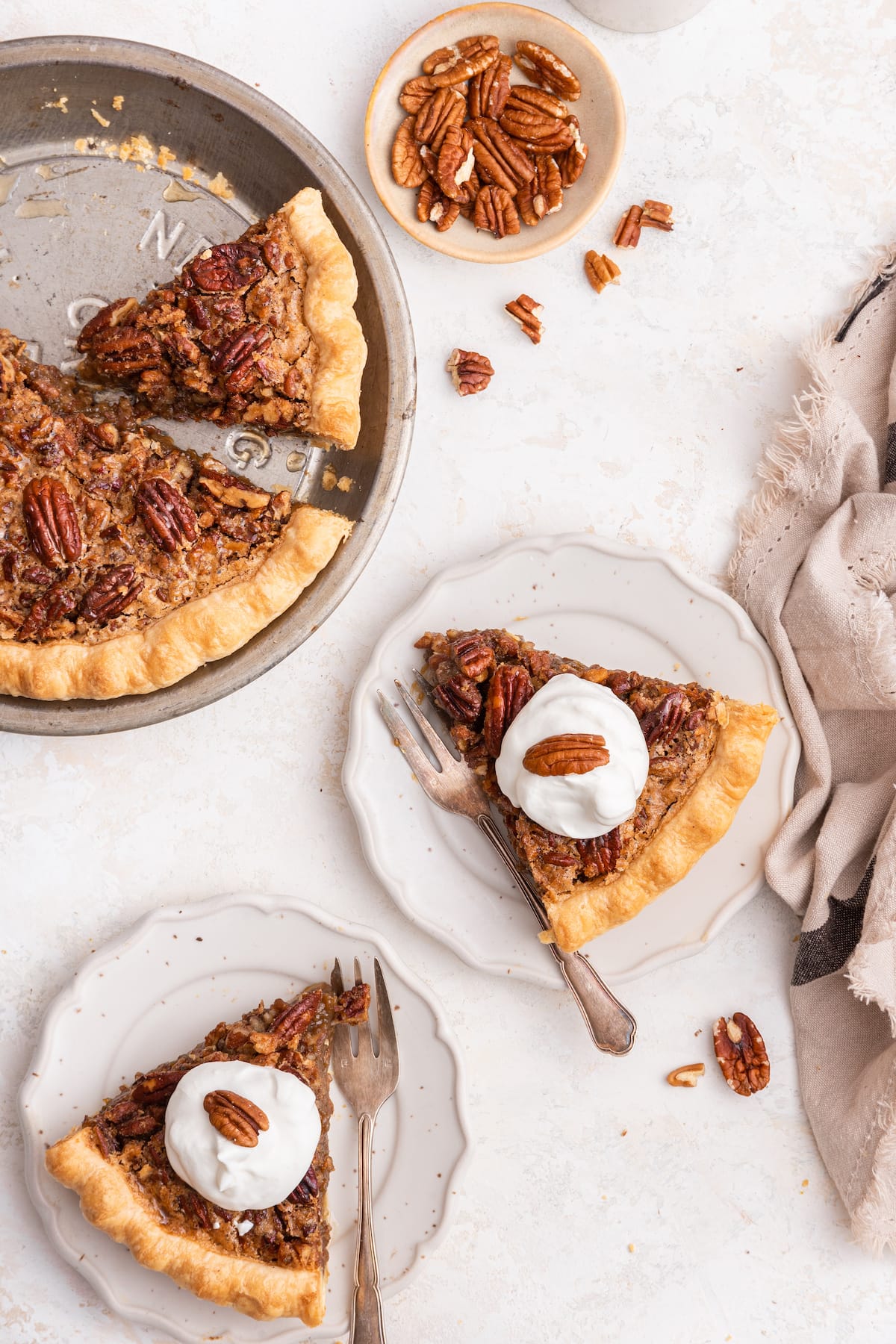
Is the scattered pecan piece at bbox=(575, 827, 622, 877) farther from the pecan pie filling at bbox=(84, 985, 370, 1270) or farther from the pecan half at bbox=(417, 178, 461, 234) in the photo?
the pecan half at bbox=(417, 178, 461, 234)

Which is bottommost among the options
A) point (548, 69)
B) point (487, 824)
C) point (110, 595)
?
point (487, 824)

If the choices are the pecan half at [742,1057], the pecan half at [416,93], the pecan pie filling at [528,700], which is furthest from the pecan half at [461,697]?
the pecan half at [416,93]

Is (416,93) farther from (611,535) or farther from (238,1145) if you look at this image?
(238,1145)

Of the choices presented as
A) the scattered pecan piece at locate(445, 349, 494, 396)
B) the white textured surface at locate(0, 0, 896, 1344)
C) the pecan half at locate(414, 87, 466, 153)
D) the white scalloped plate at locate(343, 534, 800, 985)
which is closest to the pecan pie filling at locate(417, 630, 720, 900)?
the white scalloped plate at locate(343, 534, 800, 985)

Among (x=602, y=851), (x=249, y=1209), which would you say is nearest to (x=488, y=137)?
(x=602, y=851)

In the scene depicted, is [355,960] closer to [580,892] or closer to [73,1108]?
[580,892]

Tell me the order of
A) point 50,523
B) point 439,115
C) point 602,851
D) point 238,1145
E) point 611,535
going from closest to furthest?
1. point 238,1145
2. point 50,523
3. point 602,851
4. point 439,115
5. point 611,535
